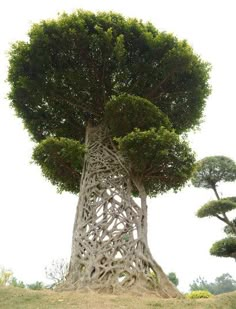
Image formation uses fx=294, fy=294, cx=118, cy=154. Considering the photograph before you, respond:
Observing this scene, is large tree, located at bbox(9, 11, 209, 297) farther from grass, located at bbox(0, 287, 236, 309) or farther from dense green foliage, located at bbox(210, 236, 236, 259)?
dense green foliage, located at bbox(210, 236, 236, 259)

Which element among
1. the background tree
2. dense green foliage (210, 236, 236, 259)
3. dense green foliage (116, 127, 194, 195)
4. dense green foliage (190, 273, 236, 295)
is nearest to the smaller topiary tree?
the background tree

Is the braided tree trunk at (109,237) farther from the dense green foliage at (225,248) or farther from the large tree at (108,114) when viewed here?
the dense green foliage at (225,248)

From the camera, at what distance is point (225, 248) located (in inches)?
515

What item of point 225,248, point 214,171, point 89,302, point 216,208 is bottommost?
point 89,302

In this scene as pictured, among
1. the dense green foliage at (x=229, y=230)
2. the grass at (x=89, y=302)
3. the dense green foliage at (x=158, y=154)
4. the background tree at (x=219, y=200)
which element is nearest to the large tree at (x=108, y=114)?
the dense green foliage at (x=158, y=154)

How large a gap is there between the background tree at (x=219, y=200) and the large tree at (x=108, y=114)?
4955mm

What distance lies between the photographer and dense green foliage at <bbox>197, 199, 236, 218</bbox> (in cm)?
1403

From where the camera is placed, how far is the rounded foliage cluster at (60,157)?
8.26 m

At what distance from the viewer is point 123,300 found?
523 centimetres

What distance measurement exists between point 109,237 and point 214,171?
34.1ft

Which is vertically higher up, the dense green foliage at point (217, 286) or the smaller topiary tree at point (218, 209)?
the dense green foliage at point (217, 286)

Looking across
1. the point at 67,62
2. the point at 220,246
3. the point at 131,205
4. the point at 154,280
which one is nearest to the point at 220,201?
the point at 220,246

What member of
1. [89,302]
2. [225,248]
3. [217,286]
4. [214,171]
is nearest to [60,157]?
[89,302]

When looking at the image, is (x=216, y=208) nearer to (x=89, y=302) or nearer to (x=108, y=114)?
(x=108, y=114)
